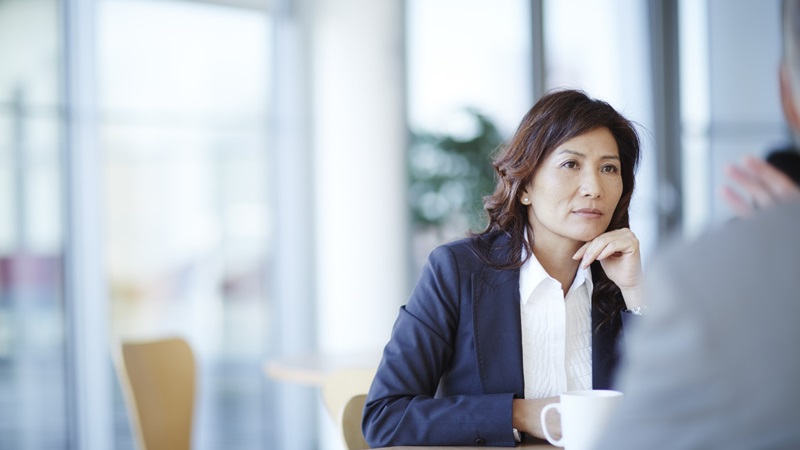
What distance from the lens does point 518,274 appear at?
6.26 feet

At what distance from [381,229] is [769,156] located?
4.21 metres

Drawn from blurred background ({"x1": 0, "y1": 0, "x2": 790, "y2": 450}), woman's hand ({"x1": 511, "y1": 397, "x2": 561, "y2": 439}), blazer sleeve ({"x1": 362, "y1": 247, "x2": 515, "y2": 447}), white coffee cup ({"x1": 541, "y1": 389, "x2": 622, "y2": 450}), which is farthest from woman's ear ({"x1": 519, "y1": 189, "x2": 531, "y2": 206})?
blurred background ({"x1": 0, "y1": 0, "x2": 790, "y2": 450})

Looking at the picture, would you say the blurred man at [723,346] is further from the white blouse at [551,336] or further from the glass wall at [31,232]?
the glass wall at [31,232]

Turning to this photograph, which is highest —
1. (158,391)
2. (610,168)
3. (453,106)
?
(453,106)

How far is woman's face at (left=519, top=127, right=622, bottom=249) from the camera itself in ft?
6.37

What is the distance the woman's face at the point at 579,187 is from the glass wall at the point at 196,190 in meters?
3.31

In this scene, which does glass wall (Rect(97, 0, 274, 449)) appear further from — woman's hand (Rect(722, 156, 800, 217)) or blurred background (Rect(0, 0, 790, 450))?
woman's hand (Rect(722, 156, 800, 217))

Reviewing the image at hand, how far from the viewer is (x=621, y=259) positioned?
191 centimetres

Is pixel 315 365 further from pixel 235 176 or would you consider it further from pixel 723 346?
pixel 723 346

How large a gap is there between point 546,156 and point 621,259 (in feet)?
Result: 0.94

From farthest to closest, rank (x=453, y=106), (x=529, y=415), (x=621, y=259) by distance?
(x=453, y=106) < (x=621, y=259) < (x=529, y=415)

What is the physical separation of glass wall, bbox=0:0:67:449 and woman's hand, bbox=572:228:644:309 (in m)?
3.36

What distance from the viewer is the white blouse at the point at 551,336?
183cm

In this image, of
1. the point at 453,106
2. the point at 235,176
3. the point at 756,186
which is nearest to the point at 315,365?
the point at 235,176
